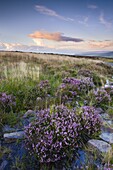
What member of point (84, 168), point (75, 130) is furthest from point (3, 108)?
point (84, 168)

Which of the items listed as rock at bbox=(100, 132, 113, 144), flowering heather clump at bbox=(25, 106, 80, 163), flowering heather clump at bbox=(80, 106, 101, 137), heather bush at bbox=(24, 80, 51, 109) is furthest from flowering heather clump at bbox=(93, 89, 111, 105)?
flowering heather clump at bbox=(25, 106, 80, 163)

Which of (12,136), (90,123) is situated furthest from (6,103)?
(90,123)

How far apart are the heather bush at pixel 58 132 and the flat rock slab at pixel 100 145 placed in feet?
0.51

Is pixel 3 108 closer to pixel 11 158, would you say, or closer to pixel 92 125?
pixel 11 158

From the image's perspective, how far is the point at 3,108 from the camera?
185 inches

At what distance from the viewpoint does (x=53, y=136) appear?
3205 mm

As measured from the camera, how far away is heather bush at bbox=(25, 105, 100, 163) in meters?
3.06

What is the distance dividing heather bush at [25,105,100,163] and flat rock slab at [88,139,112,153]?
0.51ft

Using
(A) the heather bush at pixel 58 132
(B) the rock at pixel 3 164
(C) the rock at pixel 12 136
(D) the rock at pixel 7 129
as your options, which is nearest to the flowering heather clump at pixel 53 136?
(A) the heather bush at pixel 58 132

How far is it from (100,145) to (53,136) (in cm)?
73

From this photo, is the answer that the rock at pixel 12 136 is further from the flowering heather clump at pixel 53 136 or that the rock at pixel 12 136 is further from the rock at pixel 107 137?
the rock at pixel 107 137

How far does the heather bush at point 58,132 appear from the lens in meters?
3.06

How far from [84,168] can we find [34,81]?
16.3 feet

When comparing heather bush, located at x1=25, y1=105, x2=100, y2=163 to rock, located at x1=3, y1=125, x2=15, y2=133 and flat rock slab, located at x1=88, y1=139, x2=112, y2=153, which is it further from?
rock, located at x1=3, y1=125, x2=15, y2=133
